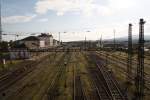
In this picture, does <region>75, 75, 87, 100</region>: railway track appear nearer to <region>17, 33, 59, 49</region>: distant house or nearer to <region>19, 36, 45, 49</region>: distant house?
<region>17, 33, 59, 49</region>: distant house

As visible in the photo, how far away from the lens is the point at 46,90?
24797mm

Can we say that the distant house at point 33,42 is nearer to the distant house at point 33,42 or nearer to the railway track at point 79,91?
the distant house at point 33,42

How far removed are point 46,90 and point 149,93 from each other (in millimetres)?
12421

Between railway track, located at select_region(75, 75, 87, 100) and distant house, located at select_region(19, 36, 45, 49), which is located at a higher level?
distant house, located at select_region(19, 36, 45, 49)

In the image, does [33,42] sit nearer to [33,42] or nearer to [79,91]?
[33,42]

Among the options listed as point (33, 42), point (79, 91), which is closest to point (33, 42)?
point (33, 42)

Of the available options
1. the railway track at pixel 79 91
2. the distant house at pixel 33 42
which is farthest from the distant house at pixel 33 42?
the railway track at pixel 79 91

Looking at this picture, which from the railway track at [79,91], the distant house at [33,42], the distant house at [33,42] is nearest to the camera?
the railway track at [79,91]

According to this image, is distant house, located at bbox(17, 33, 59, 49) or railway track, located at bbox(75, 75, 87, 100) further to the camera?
distant house, located at bbox(17, 33, 59, 49)

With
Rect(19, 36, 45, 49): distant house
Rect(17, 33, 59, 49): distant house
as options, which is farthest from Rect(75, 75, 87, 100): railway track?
Rect(19, 36, 45, 49): distant house

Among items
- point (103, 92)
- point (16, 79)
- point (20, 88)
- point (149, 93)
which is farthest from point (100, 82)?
point (16, 79)

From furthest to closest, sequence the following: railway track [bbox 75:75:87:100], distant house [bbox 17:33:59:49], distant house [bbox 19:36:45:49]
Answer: distant house [bbox 19:36:45:49] < distant house [bbox 17:33:59:49] < railway track [bbox 75:75:87:100]

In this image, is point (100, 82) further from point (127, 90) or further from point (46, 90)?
point (46, 90)

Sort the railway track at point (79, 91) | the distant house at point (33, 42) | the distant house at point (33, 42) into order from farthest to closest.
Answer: the distant house at point (33, 42)
the distant house at point (33, 42)
the railway track at point (79, 91)
